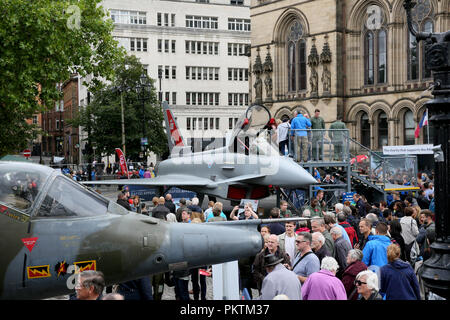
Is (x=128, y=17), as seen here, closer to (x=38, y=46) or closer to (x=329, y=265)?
(x=38, y=46)

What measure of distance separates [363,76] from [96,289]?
40.7 m

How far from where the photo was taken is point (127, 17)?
243ft

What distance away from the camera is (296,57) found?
46.6 metres

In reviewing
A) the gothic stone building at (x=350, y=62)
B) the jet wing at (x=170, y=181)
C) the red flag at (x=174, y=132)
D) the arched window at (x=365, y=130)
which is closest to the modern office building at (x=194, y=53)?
the gothic stone building at (x=350, y=62)

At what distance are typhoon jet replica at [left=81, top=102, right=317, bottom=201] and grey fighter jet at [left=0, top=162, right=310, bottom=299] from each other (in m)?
12.1

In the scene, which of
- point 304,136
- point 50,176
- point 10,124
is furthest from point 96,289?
point 10,124

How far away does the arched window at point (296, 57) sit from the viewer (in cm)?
4622

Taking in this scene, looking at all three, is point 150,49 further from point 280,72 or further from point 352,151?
point 352,151

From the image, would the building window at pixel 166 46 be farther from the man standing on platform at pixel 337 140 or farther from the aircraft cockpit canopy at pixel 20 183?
the aircraft cockpit canopy at pixel 20 183

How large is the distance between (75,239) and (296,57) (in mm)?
42561

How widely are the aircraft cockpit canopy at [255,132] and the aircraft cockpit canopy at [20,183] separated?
44.7ft

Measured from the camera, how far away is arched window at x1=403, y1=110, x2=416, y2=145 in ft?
129

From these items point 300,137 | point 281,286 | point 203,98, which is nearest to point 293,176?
point 300,137

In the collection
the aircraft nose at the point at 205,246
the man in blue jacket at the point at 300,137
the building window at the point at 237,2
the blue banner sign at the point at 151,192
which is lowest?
the blue banner sign at the point at 151,192
